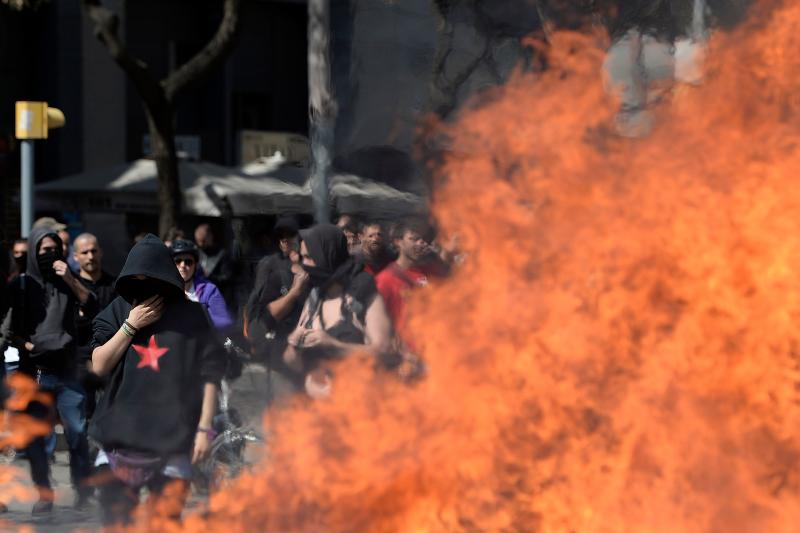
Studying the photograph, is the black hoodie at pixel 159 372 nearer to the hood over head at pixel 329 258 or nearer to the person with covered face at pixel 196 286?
the hood over head at pixel 329 258

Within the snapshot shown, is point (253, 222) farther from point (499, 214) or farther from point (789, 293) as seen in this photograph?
point (789, 293)

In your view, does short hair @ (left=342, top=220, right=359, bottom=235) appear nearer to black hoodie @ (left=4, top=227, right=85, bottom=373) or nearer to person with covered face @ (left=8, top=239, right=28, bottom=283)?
black hoodie @ (left=4, top=227, right=85, bottom=373)

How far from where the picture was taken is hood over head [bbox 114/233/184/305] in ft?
18.7

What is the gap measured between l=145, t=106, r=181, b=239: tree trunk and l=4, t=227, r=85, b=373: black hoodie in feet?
20.6

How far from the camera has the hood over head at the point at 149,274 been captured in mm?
5691

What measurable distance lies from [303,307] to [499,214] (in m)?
1.64

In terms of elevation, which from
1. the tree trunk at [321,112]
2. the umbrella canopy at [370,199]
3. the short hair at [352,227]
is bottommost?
the short hair at [352,227]

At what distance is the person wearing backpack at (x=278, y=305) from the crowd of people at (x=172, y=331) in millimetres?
11

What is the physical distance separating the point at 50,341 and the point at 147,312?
2.96m

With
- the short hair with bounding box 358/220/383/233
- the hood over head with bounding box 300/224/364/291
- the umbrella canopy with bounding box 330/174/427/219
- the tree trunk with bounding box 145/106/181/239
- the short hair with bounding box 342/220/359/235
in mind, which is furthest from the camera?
the tree trunk with bounding box 145/106/181/239

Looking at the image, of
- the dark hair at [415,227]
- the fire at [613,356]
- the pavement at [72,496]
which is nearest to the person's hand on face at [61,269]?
the pavement at [72,496]

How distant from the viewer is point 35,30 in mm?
21141

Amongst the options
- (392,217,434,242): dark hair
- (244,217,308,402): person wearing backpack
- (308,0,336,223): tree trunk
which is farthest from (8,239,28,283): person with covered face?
(392,217,434,242): dark hair

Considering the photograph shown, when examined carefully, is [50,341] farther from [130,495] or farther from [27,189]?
[27,189]
